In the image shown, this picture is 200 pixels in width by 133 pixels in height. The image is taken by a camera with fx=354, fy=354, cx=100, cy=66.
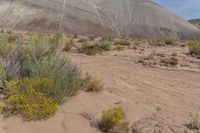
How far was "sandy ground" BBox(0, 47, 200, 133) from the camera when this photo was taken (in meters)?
6.91

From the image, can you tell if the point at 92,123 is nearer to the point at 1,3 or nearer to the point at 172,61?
the point at 172,61

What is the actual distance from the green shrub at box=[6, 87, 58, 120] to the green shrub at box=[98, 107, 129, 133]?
1108 mm

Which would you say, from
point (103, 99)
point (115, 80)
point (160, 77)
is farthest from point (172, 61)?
point (103, 99)

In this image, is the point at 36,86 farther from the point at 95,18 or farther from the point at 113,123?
the point at 95,18

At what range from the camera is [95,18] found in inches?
2036

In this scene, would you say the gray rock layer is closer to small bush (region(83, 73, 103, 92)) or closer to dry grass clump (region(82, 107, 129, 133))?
small bush (region(83, 73, 103, 92))

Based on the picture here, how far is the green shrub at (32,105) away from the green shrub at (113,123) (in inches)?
43.6

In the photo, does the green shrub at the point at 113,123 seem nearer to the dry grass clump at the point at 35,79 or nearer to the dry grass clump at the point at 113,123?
the dry grass clump at the point at 113,123

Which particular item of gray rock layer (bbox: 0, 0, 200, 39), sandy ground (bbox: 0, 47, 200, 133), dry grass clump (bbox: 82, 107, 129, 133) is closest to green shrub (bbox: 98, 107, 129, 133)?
dry grass clump (bbox: 82, 107, 129, 133)

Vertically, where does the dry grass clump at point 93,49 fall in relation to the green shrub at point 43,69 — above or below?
below

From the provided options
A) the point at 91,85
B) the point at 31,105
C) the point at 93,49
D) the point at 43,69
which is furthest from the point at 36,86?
the point at 93,49

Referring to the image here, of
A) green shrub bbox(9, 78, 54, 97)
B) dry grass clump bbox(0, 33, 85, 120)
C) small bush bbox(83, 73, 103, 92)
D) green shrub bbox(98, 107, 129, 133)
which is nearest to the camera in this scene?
green shrub bbox(98, 107, 129, 133)

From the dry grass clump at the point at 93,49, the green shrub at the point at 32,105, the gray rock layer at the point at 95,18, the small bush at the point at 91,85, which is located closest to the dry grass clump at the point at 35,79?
the green shrub at the point at 32,105

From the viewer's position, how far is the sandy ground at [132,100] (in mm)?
6914
